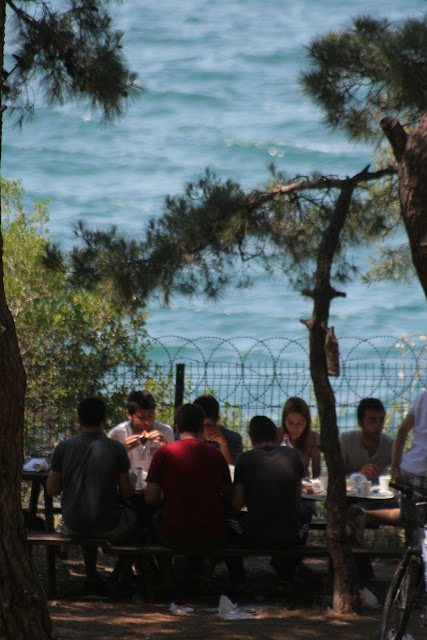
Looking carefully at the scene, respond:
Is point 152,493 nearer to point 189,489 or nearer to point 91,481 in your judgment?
point 189,489

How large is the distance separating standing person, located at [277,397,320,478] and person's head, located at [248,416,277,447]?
1.00 m

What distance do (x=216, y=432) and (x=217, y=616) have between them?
185 cm

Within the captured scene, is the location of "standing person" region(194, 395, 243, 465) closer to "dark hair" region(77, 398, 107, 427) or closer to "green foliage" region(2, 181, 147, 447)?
"dark hair" region(77, 398, 107, 427)

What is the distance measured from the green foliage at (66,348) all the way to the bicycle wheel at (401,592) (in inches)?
201

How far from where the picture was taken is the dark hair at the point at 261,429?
5.75 metres

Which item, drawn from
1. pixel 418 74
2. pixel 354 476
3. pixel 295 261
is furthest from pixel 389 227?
pixel 354 476

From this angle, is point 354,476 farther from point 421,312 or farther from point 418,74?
point 421,312

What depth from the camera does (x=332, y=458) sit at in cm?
525

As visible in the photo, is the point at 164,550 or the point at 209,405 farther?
the point at 209,405

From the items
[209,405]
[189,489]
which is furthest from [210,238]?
[189,489]

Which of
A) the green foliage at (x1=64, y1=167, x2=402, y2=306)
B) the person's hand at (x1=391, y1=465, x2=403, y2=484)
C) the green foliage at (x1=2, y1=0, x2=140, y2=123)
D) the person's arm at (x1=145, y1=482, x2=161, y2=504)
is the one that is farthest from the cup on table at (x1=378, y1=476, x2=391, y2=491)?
the green foliage at (x1=2, y1=0, x2=140, y2=123)

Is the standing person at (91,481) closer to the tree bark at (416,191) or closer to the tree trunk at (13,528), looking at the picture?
the tree trunk at (13,528)

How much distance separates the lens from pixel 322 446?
527 cm

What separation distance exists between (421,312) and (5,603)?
40820 mm
